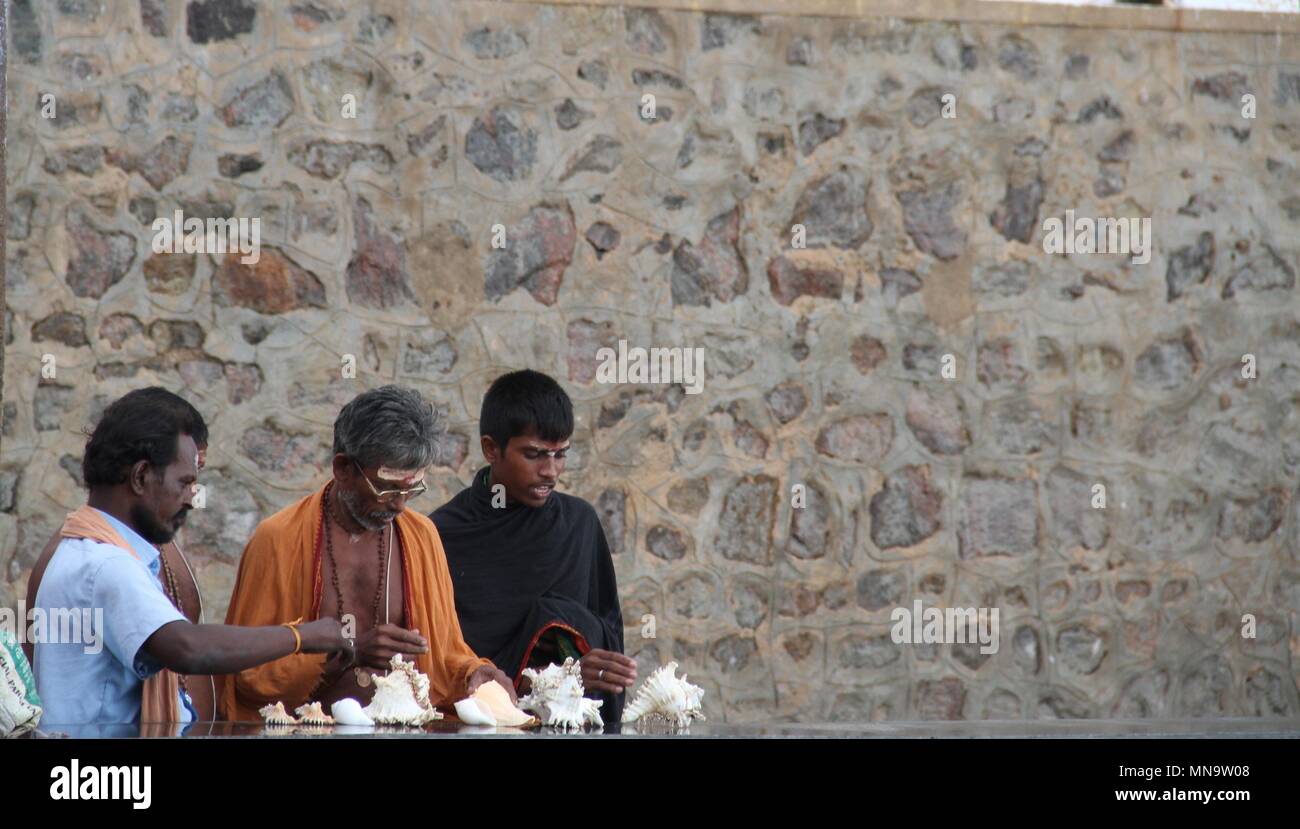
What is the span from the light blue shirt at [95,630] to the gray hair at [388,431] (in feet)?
2.48

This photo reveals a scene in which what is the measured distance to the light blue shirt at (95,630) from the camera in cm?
320

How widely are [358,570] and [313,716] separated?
32.1 inches

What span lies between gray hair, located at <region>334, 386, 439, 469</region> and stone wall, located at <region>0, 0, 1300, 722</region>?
8.05 feet

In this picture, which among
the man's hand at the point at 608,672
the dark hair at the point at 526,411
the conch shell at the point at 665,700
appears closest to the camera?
the conch shell at the point at 665,700

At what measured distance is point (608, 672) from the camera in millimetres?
4176

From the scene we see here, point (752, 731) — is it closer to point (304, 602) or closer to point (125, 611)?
point (125, 611)

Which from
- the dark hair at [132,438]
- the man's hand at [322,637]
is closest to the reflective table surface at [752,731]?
the man's hand at [322,637]

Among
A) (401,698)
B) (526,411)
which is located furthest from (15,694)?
(526,411)

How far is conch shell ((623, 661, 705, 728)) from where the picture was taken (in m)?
3.61

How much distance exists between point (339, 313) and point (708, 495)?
167 centimetres

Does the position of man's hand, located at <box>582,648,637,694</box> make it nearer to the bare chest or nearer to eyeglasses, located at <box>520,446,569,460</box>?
the bare chest

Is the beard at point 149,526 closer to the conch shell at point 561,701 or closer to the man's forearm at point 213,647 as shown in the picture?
the man's forearm at point 213,647
